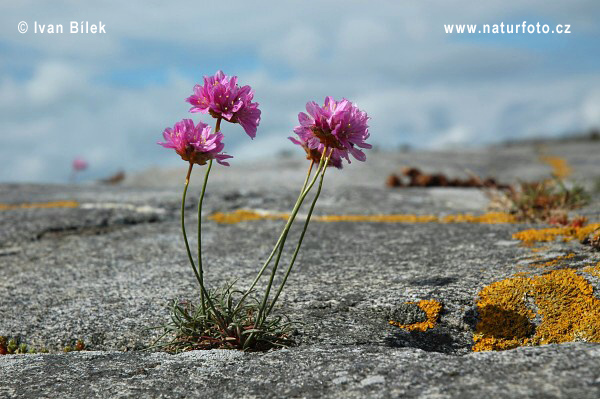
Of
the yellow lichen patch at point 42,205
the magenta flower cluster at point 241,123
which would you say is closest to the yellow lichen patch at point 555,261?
the magenta flower cluster at point 241,123

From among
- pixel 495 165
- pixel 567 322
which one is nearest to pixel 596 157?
pixel 495 165

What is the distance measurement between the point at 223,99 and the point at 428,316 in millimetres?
1455

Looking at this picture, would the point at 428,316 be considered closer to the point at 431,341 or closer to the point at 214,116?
the point at 431,341

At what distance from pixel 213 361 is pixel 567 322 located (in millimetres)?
1674

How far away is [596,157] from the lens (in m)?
14.0

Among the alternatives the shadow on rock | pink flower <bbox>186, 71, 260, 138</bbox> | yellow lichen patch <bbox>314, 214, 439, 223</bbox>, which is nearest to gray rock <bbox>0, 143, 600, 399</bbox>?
the shadow on rock

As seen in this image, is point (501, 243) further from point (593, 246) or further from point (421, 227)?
point (421, 227)

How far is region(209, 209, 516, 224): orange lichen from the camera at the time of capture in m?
5.66

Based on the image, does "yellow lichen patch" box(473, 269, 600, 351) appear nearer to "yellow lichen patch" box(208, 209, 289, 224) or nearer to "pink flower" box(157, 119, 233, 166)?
"pink flower" box(157, 119, 233, 166)

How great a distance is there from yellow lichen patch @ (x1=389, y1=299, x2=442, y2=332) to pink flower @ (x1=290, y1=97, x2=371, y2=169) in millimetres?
879

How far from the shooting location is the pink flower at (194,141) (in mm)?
2707

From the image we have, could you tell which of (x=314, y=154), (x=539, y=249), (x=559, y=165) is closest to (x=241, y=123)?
(x=314, y=154)

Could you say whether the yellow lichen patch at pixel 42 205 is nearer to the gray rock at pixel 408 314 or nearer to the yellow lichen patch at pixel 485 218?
the yellow lichen patch at pixel 485 218

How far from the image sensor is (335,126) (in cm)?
272
